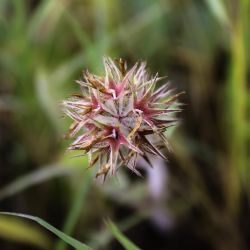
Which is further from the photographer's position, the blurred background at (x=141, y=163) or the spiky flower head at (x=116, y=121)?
the blurred background at (x=141, y=163)

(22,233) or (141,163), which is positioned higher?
(141,163)

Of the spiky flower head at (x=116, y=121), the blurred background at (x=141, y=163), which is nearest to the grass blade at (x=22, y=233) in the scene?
the blurred background at (x=141, y=163)

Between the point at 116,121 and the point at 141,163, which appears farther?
the point at 141,163

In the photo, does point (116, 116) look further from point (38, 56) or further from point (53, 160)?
point (38, 56)

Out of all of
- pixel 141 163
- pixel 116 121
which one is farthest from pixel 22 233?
pixel 116 121

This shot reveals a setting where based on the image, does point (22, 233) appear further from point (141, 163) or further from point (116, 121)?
point (116, 121)

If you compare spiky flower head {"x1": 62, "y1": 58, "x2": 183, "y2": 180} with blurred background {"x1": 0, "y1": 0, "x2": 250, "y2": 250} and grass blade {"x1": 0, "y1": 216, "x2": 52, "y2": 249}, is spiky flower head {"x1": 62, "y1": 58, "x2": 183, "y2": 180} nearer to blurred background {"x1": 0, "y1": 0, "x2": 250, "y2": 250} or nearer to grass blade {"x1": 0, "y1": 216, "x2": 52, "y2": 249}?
blurred background {"x1": 0, "y1": 0, "x2": 250, "y2": 250}

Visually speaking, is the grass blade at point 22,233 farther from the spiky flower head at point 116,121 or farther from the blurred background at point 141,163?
the spiky flower head at point 116,121
